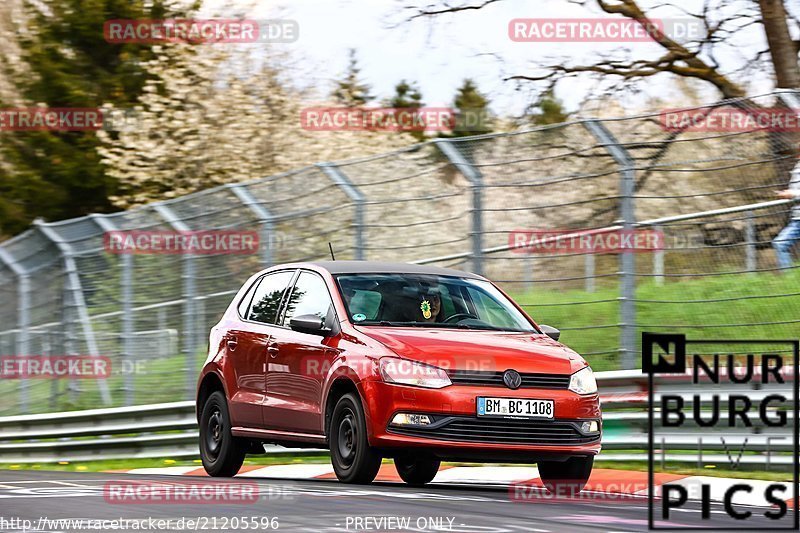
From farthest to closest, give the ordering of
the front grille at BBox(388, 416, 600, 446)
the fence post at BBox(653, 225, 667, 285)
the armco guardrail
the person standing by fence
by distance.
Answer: the fence post at BBox(653, 225, 667, 285) < the person standing by fence < the armco guardrail < the front grille at BBox(388, 416, 600, 446)

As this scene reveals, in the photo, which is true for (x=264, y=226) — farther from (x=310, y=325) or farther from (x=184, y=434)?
(x=310, y=325)

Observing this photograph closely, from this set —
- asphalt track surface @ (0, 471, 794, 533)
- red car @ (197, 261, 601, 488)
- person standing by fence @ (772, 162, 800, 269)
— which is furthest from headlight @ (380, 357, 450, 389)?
person standing by fence @ (772, 162, 800, 269)

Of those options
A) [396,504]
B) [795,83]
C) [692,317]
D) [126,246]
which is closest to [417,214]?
[692,317]

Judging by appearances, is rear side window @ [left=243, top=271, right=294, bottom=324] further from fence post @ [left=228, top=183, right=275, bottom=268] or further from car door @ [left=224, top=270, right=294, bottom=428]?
fence post @ [left=228, top=183, right=275, bottom=268]

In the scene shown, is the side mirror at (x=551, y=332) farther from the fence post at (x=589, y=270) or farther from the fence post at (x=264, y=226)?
the fence post at (x=264, y=226)

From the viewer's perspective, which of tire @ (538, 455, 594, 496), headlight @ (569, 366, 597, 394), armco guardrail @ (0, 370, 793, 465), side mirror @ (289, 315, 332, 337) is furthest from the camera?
armco guardrail @ (0, 370, 793, 465)

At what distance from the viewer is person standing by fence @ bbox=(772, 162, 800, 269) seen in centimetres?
1152

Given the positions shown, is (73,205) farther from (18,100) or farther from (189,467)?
(189,467)

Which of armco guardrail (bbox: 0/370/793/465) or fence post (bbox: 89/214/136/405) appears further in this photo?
fence post (bbox: 89/214/136/405)

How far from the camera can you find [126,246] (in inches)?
691

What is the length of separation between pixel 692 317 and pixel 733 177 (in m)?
1.22

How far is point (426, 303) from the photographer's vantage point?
10953 millimetres

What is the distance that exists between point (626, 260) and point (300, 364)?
3158 millimetres

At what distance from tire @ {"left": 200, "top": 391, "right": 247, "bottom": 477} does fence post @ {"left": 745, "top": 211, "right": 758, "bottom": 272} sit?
4.31 metres
